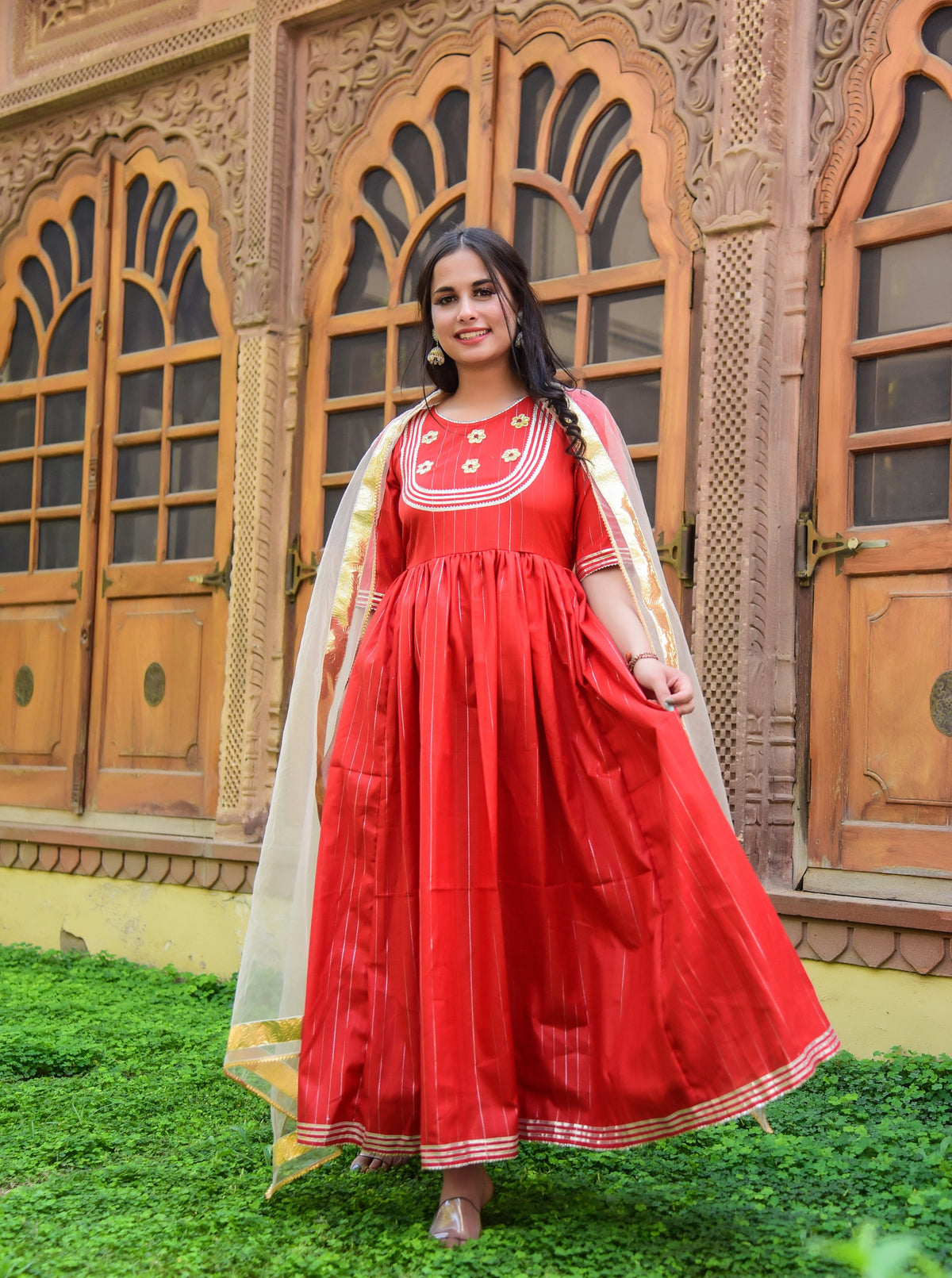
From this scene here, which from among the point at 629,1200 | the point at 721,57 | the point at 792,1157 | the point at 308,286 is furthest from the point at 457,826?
the point at 308,286

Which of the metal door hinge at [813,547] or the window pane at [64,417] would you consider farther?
the window pane at [64,417]

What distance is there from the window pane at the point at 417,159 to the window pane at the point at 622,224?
712 mm

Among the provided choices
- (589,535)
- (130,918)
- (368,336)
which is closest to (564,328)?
(368,336)

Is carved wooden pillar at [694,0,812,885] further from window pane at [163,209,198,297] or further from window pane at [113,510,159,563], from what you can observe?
window pane at [113,510,159,563]

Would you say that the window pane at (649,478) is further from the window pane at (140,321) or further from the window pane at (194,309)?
the window pane at (140,321)

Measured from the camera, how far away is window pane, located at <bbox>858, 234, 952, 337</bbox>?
3.30 metres

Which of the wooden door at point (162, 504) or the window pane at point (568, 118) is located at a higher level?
the window pane at point (568, 118)

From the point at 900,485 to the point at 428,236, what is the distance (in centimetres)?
193

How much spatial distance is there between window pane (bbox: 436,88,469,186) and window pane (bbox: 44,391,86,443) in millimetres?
1966

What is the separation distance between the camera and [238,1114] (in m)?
2.83

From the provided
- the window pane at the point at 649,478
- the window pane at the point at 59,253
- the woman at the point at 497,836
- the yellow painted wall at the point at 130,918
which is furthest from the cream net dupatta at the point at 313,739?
the window pane at the point at 59,253

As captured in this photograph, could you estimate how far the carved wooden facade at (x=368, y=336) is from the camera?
341cm

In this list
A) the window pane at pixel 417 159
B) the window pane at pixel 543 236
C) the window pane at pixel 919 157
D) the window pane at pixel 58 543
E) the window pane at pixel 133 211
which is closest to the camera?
the window pane at pixel 919 157

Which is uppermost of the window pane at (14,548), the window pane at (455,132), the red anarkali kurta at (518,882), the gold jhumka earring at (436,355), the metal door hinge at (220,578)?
the window pane at (455,132)
